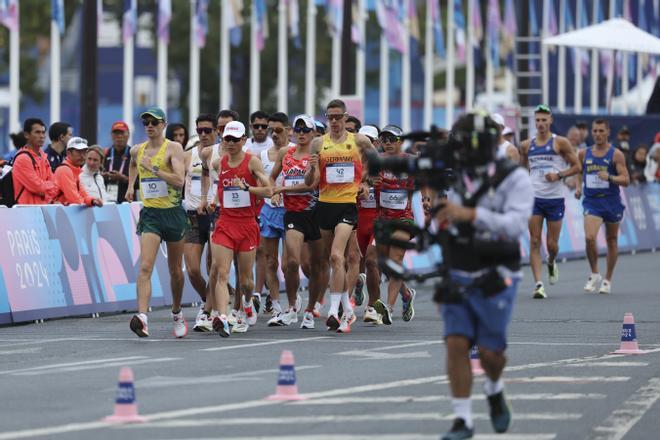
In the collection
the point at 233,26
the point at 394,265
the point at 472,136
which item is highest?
the point at 233,26

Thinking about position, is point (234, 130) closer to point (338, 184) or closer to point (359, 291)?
point (338, 184)

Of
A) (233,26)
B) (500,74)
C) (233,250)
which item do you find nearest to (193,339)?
(233,250)

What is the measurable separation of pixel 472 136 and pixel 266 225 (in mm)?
8526

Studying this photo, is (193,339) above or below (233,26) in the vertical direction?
below

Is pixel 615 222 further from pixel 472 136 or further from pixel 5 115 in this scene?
pixel 5 115

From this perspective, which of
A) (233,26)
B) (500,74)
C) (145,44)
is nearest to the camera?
(233,26)

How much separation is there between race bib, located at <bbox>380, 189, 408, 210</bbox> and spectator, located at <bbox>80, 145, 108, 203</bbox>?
14.7 ft

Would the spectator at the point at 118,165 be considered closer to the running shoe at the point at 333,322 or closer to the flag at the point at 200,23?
the running shoe at the point at 333,322

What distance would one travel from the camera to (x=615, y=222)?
21844 millimetres

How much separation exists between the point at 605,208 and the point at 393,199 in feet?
18.5

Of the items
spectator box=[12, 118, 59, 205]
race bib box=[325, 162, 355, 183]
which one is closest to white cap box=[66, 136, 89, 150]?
spectator box=[12, 118, 59, 205]

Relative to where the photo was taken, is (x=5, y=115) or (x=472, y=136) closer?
(x=472, y=136)

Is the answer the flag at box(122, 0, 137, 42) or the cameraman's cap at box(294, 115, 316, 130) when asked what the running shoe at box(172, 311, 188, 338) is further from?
the flag at box(122, 0, 137, 42)

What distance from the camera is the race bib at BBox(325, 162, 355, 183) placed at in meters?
16.1
